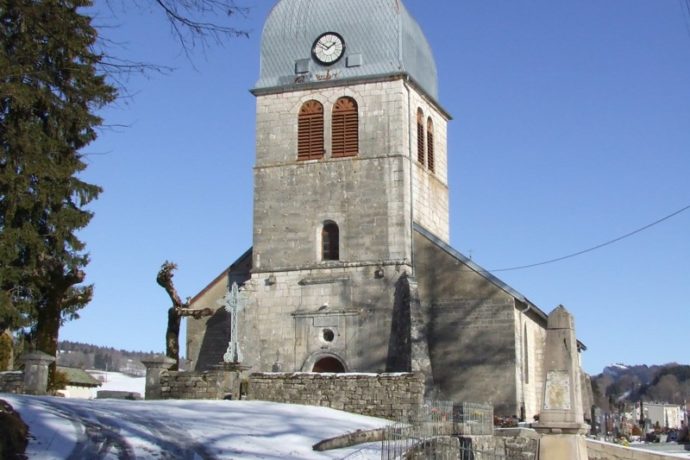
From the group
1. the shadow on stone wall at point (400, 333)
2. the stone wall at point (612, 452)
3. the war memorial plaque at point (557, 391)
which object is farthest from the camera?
the shadow on stone wall at point (400, 333)

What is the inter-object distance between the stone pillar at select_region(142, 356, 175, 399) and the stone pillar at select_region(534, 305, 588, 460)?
11.1 metres

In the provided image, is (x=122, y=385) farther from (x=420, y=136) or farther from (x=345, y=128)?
(x=345, y=128)

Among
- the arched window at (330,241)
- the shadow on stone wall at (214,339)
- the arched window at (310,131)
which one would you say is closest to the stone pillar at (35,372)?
the shadow on stone wall at (214,339)

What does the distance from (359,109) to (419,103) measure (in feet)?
8.85

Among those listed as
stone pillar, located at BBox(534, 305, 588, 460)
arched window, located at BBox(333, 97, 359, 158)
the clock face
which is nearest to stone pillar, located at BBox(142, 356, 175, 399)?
stone pillar, located at BBox(534, 305, 588, 460)

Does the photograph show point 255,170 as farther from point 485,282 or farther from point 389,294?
point 485,282

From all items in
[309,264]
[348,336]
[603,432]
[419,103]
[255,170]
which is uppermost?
[419,103]

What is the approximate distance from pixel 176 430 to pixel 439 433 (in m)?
6.39

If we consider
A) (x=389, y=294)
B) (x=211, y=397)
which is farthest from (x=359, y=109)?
(x=211, y=397)

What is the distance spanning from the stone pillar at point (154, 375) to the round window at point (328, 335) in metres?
10.1

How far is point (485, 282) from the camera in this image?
1335 inches

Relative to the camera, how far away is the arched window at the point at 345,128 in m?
35.8

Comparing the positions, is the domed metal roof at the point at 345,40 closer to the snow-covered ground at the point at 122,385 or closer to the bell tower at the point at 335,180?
the bell tower at the point at 335,180

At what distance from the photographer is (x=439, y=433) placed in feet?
71.2
